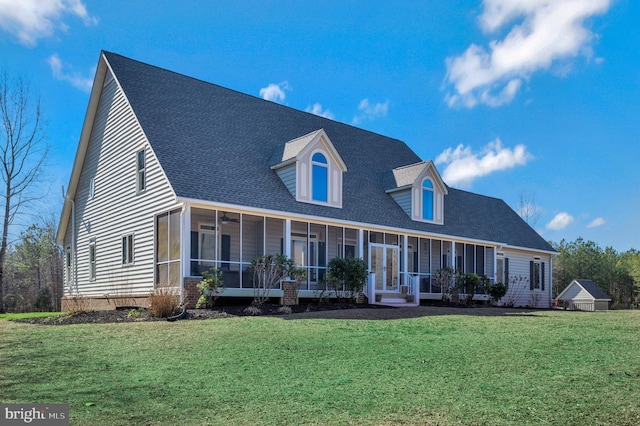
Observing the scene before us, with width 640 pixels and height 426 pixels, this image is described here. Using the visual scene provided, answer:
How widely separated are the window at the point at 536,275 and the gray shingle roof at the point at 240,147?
500 cm

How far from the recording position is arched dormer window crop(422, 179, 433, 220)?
24.7 meters

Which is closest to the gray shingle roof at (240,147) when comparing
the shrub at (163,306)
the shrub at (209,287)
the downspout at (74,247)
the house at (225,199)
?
the house at (225,199)

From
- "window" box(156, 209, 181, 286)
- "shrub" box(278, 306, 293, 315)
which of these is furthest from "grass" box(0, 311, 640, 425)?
"window" box(156, 209, 181, 286)

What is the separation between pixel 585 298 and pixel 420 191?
11.4m

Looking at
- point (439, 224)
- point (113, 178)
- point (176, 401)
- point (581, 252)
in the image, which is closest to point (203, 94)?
point (113, 178)

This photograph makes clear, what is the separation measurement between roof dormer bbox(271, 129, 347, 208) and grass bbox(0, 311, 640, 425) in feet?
29.5

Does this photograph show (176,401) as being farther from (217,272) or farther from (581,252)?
(581,252)

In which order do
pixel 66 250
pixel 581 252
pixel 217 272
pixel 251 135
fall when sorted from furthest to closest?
pixel 581 252 < pixel 66 250 < pixel 251 135 < pixel 217 272

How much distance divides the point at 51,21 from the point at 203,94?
20.5 feet

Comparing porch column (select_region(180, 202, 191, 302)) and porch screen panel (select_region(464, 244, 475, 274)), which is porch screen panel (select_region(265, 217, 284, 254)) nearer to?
porch column (select_region(180, 202, 191, 302))

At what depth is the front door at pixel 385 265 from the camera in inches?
873

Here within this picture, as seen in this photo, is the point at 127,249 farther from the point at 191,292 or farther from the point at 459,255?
the point at 459,255

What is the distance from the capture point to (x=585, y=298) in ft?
91.6

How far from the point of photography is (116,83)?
20312mm
